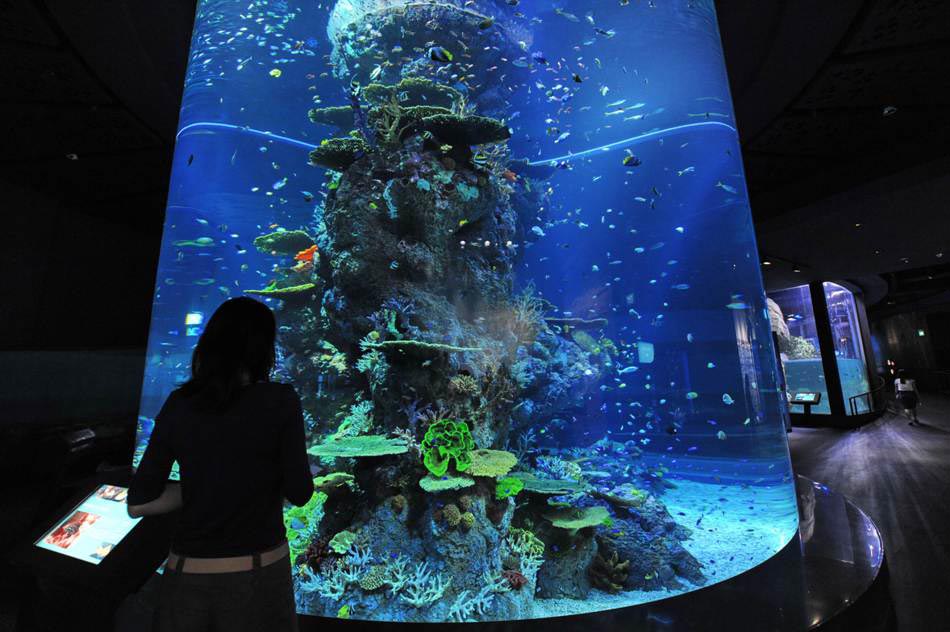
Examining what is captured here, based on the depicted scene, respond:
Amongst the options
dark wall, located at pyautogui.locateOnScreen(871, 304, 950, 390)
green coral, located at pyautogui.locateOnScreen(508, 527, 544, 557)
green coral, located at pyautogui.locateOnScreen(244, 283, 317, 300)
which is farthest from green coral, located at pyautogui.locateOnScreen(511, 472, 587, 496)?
dark wall, located at pyautogui.locateOnScreen(871, 304, 950, 390)

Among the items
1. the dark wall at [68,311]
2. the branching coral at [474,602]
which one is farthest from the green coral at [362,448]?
the dark wall at [68,311]

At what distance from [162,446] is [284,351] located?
391cm

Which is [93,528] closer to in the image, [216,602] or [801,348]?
Result: [216,602]

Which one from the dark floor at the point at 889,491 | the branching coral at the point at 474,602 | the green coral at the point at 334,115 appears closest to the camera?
the branching coral at the point at 474,602

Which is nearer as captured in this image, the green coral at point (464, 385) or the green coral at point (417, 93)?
the green coral at point (464, 385)

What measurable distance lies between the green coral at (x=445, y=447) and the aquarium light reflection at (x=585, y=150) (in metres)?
3.69

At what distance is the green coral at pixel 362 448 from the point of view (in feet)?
10.3

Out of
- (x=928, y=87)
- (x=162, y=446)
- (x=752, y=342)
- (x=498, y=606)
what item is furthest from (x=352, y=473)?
(x=928, y=87)

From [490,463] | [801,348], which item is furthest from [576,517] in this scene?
[801,348]

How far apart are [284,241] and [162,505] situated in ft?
15.4

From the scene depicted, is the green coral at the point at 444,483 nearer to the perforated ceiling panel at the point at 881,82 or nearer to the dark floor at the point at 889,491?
the dark floor at the point at 889,491

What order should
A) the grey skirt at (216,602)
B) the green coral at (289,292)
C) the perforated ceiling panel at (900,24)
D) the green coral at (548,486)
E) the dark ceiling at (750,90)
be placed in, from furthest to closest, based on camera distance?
the green coral at (289,292)
the dark ceiling at (750,90)
the perforated ceiling panel at (900,24)
the green coral at (548,486)
the grey skirt at (216,602)

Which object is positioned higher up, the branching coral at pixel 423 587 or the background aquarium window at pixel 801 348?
the background aquarium window at pixel 801 348

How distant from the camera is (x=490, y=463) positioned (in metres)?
3.26
